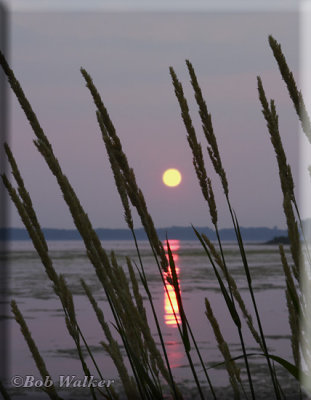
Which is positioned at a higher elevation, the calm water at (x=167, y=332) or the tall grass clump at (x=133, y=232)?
the calm water at (x=167, y=332)

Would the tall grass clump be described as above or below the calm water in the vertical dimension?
below

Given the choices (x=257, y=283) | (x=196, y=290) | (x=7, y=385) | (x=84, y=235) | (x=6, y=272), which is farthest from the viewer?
(x=6, y=272)

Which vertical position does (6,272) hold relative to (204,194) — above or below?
above

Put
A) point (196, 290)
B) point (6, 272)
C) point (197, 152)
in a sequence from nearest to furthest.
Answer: point (197, 152)
point (196, 290)
point (6, 272)

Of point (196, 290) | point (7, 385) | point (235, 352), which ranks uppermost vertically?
point (196, 290)

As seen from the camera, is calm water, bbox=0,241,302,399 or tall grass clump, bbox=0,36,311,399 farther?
calm water, bbox=0,241,302,399

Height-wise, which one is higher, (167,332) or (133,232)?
(167,332)

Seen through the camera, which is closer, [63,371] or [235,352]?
[63,371]

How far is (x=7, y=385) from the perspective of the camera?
7.01 meters

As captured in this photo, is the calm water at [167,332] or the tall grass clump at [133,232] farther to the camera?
the calm water at [167,332]

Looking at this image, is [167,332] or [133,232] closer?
[133,232]

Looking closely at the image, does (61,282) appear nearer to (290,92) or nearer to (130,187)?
(130,187)

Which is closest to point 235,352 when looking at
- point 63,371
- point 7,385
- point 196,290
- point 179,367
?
point 179,367

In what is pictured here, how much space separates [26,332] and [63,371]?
6.23 meters
